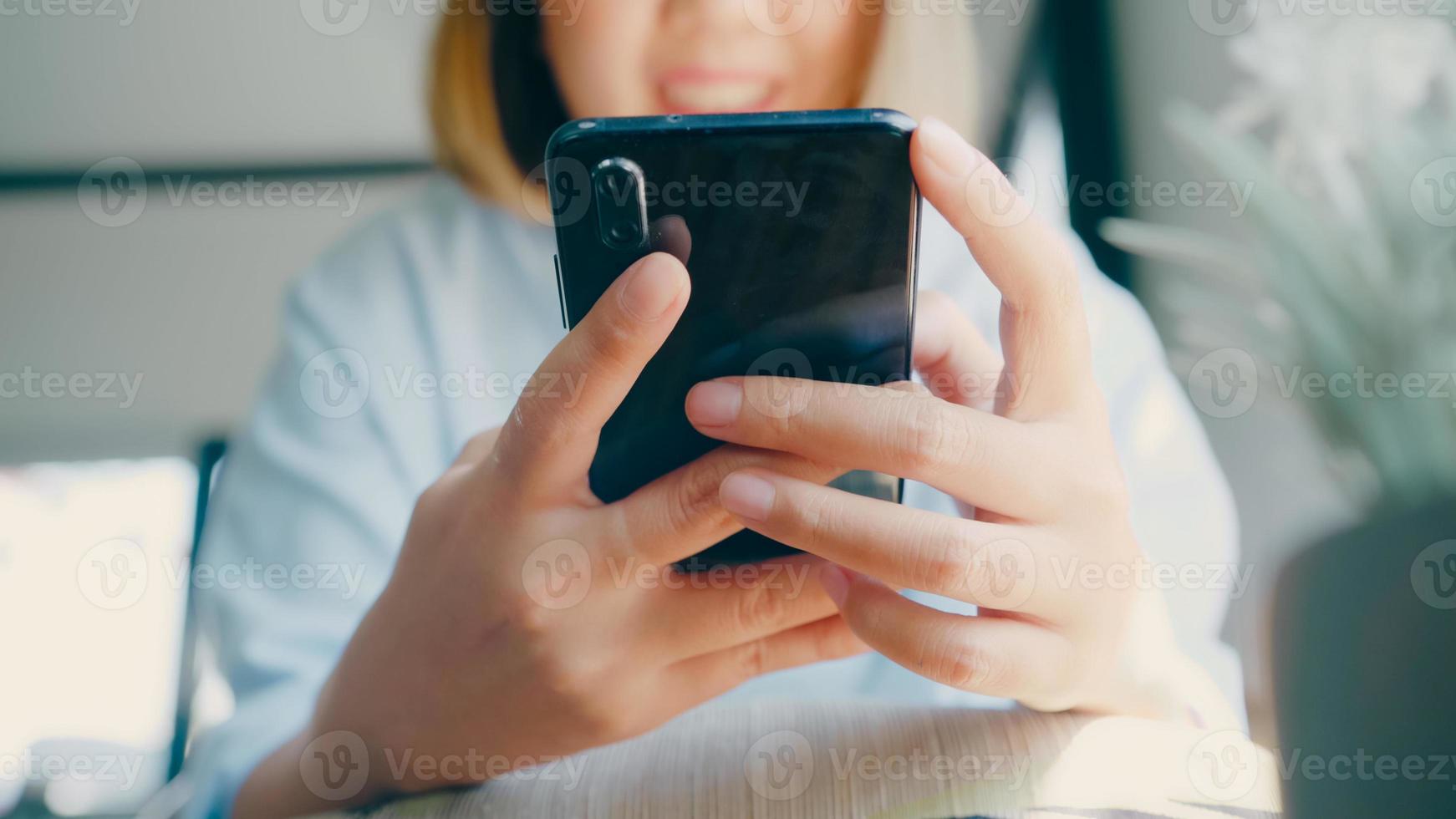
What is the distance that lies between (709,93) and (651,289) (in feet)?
1.10

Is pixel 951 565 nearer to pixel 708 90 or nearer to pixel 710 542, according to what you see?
pixel 710 542

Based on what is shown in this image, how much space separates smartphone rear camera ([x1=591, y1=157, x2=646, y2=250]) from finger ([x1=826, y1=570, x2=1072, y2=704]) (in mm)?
147

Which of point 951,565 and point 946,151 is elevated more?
point 946,151

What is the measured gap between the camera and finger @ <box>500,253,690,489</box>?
0.22 meters

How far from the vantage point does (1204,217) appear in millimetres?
745

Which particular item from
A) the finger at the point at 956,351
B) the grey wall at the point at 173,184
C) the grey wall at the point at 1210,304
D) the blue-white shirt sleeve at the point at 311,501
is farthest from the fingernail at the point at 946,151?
the grey wall at the point at 173,184

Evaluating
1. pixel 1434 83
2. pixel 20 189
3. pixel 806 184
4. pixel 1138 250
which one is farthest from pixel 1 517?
pixel 1434 83

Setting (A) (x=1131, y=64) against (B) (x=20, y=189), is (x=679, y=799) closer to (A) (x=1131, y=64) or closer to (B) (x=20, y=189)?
(A) (x=1131, y=64)

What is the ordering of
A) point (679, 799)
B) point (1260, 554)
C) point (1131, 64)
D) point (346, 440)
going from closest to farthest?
1. point (679, 799)
2. point (346, 440)
3. point (1260, 554)
4. point (1131, 64)

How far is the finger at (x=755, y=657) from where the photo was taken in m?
0.32

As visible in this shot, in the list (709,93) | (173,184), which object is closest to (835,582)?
(709,93)

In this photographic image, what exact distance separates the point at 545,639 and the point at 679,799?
3.2 inches

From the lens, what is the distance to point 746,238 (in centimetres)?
25

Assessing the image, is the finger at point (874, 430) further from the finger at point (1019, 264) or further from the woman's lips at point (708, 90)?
the woman's lips at point (708, 90)
